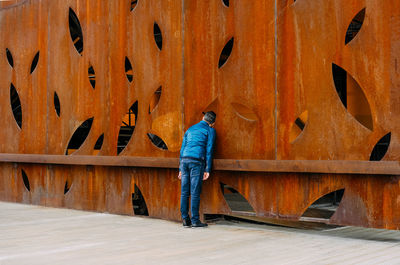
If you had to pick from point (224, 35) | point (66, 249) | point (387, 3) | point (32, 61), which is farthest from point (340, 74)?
point (66, 249)

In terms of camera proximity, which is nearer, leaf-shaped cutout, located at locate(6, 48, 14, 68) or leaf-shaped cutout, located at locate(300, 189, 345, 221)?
leaf-shaped cutout, located at locate(300, 189, 345, 221)

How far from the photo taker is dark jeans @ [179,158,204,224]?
777 centimetres

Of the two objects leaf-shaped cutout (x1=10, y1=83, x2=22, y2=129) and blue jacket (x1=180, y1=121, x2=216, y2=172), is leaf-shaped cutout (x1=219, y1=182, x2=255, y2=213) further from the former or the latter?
leaf-shaped cutout (x1=10, y1=83, x2=22, y2=129)

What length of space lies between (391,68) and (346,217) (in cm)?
172

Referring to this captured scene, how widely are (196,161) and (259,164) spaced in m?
0.90

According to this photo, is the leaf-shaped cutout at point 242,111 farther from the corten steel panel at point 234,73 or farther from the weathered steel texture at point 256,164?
the weathered steel texture at point 256,164

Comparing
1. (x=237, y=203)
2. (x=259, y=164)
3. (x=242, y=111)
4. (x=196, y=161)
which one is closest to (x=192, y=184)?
(x=196, y=161)

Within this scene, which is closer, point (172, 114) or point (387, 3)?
point (387, 3)

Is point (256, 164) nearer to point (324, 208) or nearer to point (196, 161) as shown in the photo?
point (196, 161)

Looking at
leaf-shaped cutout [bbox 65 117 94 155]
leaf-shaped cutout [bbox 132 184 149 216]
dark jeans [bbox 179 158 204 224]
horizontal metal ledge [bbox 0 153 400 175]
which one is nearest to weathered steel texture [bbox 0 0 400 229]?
horizontal metal ledge [bbox 0 153 400 175]

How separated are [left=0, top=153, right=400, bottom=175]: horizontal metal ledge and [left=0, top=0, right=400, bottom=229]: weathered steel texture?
2 cm

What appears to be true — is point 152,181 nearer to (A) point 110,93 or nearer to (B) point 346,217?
(A) point 110,93

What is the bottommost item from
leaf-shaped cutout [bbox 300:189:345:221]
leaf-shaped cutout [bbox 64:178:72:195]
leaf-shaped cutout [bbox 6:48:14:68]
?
leaf-shaped cutout [bbox 300:189:345:221]

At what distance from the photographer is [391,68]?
6.39 m
